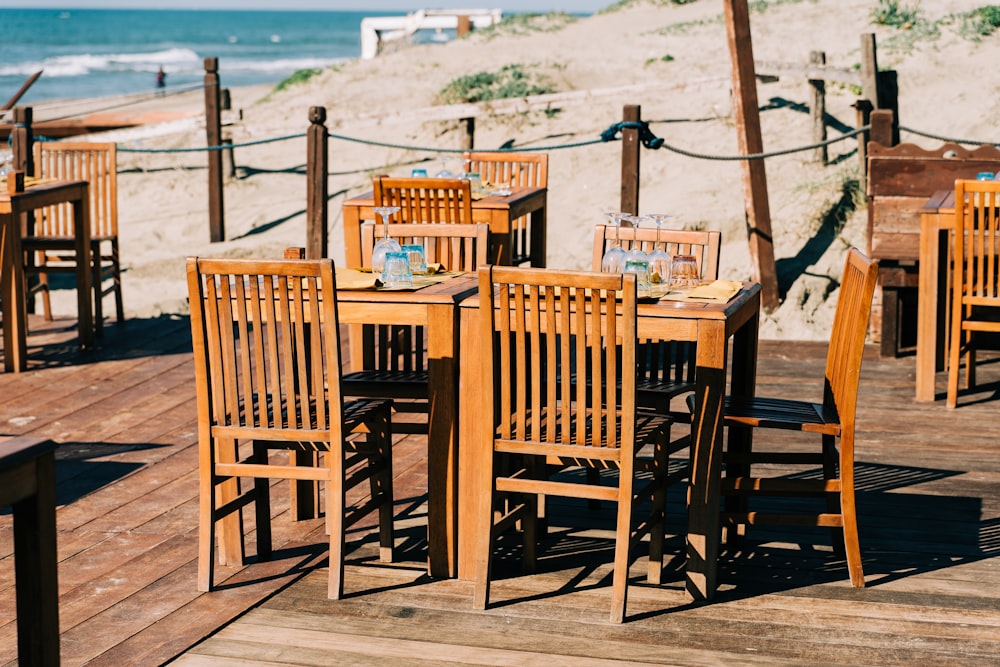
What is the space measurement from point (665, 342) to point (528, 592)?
1.21 metres

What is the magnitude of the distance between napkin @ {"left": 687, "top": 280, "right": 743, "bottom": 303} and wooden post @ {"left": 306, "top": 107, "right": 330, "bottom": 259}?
14.3 feet

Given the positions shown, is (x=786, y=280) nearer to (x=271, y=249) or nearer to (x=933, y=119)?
(x=933, y=119)

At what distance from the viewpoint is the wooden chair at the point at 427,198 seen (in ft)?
20.9

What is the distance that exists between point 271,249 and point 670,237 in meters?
7.28

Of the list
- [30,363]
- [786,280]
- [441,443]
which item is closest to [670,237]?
[441,443]

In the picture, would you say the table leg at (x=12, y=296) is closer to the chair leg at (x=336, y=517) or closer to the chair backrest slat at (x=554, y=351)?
the chair leg at (x=336, y=517)

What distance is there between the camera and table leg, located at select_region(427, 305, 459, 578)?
388 centimetres

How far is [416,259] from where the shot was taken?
444 centimetres

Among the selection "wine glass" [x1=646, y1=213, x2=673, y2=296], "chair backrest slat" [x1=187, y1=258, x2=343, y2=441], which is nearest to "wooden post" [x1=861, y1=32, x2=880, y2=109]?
"wine glass" [x1=646, y1=213, x2=673, y2=296]

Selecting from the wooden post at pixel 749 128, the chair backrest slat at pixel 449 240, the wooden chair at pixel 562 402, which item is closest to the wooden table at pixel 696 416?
the wooden chair at pixel 562 402

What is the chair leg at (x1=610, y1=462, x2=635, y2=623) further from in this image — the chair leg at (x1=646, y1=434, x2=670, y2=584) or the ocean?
the ocean

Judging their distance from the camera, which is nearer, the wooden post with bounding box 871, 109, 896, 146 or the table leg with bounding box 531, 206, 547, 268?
the wooden post with bounding box 871, 109, 896, 146

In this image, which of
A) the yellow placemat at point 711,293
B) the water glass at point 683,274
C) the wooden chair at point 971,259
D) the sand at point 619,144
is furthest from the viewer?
the sand at point 619,144

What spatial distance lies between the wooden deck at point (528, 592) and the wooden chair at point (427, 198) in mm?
1456
